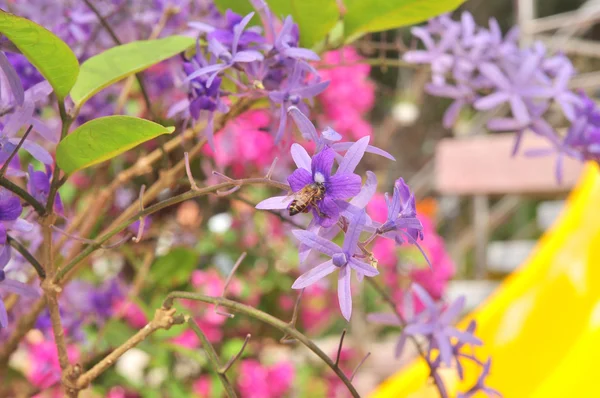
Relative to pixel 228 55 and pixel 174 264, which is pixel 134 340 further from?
pixel 174 264

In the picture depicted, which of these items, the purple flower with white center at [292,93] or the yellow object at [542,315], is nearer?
the purple flower with white center at [292,93]

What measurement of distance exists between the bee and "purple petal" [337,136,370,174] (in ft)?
0.04

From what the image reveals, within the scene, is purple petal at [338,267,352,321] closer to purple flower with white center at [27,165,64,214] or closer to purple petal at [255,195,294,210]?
purple petal at [255,195,294,210]

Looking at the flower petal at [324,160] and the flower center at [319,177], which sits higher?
the flower petal at [324,160]

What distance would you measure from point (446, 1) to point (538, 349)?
100 centimetres

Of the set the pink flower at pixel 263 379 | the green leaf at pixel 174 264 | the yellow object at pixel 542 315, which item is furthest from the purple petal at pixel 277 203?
the pink flower at pixel 263 379

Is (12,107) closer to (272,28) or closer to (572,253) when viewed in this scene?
(272,28)

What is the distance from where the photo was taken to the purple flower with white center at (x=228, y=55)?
0.34 metres

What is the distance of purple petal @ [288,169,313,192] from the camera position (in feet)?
0.88

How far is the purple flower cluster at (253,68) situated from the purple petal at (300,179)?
0.29ft

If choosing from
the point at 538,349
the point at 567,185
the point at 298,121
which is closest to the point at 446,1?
the point at 298,121

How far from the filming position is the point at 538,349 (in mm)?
1241

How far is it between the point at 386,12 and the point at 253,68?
0.38 feet

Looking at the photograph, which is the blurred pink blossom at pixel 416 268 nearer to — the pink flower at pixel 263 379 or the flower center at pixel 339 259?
the pink flower at pixel 263 379
